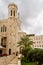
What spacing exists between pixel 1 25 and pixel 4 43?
639 cm

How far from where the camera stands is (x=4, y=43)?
57625 millimetres

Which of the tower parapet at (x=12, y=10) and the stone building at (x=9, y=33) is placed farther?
the tower parapet at (x=12, y=10)

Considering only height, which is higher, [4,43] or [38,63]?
[4,43]

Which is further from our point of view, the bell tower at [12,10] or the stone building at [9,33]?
the bell tower at [12,10]

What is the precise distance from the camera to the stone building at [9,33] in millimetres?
56625

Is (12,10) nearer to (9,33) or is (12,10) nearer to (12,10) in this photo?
Answer: (12,10)

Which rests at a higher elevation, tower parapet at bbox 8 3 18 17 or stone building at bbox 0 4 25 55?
tower parapet at bbox 8 3 18 17

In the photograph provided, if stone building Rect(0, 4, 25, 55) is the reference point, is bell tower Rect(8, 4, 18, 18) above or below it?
above

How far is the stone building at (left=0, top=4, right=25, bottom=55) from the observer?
186 ft

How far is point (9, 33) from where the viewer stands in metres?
57.1

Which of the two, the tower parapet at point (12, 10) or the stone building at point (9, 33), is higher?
the tower parapet at point (12, 10)

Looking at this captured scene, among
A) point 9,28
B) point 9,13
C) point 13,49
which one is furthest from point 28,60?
point 9,13

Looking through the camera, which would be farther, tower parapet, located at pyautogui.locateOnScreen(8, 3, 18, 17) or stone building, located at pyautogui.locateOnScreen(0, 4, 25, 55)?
tower parapet, located at pyautogui.locateOnScreen(8, 3, 18, 17)

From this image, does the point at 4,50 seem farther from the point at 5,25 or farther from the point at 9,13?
the point at 9,13
